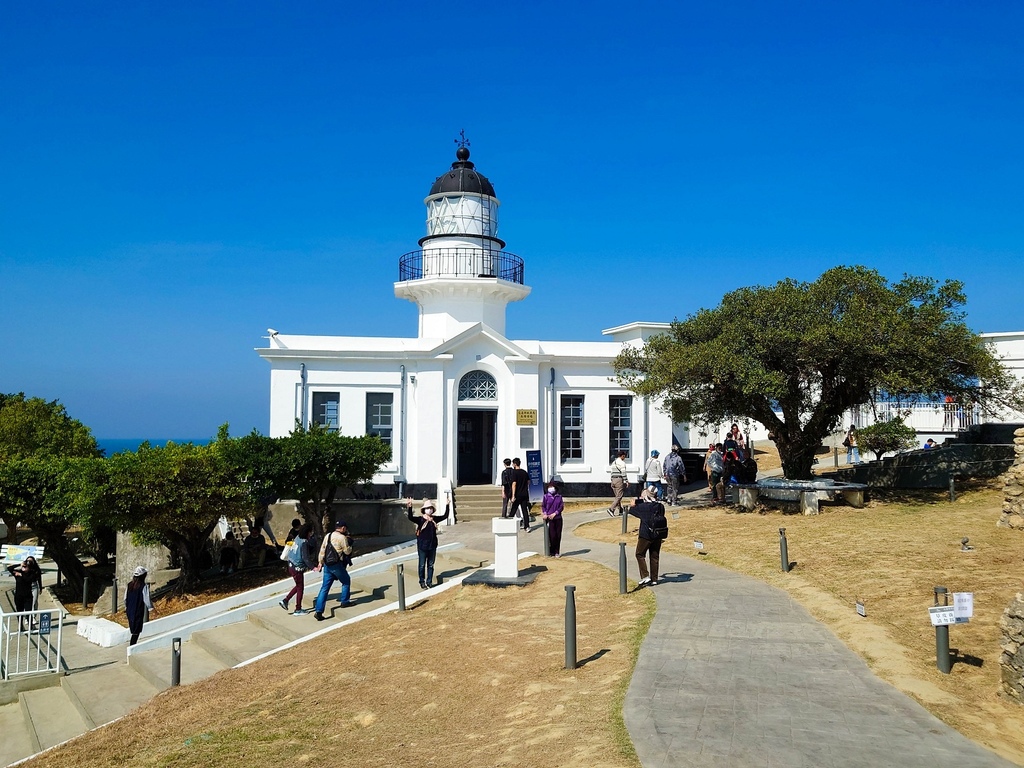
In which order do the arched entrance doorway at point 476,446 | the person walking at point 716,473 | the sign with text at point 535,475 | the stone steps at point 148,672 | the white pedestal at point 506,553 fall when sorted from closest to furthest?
the stone steps at point 148,672 → the white pedestal at point 506,553 → the person walking at point 716,473 → the sign with text at point 535,475 → the arched entrance doorway at point 476,446

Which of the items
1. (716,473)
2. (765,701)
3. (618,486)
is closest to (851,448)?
(716,473)

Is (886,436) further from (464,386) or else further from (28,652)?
(28,652)

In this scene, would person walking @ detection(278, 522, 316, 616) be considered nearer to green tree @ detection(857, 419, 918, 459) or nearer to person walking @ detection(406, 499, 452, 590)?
person walking @ detection(406, 499, 452, 590)

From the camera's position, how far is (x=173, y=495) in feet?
57.5

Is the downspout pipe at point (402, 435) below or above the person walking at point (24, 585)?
above

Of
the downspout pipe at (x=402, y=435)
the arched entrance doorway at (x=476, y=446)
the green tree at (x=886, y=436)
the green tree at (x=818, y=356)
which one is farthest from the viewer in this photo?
the arched entrance doorway at (x=476, y=446)

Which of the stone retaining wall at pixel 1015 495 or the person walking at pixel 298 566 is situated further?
Answer: the stone retaining wall at pixel 1015 495

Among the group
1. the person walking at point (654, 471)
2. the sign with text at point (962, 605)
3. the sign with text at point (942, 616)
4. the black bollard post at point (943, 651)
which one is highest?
the person walking at point (654, 471)

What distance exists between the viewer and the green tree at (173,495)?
17.5 metres

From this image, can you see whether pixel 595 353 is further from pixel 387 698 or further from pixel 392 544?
pixel 387 698

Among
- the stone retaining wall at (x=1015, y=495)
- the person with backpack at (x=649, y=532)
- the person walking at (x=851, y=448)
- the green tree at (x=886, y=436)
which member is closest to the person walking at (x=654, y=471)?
the green tree at (x=886, y=436)

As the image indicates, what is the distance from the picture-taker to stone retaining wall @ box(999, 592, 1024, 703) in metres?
7.47

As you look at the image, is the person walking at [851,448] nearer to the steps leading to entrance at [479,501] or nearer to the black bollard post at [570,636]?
the steps leading to entrance at [479,501]

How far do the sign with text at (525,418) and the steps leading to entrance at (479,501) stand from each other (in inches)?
80.0
